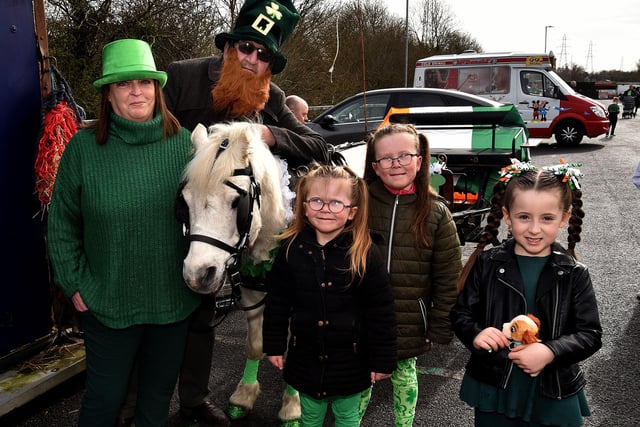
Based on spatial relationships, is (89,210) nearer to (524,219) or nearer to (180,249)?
(180,249)

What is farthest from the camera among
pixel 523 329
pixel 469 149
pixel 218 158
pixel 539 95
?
pixel 539 95

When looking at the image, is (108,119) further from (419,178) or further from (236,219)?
(419,178)

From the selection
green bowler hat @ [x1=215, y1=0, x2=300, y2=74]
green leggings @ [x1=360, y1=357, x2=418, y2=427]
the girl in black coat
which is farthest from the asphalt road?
green bowler hat @ [x1=215, y1=0, x2=300, y2=74]

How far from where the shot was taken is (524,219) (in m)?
1.99

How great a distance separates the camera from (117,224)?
2084mm

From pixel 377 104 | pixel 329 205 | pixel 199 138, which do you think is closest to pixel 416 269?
pixel 329 205

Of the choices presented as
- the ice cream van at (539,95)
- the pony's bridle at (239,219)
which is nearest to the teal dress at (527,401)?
the pony's bridle at (239,219)

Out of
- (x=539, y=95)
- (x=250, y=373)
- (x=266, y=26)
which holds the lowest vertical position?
(x=250, y=373)

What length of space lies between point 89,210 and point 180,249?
39cm

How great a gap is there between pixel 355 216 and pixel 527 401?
973 mm

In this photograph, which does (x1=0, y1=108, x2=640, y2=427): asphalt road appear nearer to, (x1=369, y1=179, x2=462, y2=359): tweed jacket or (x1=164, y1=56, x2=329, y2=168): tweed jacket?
(x1=369, y1=179, x2=462, y2=359): tweed jacket

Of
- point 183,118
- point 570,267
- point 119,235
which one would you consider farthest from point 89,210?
point 570,267

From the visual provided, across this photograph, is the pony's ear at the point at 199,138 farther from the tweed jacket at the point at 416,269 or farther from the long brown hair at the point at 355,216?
the tweed jacket at the point at 416,269

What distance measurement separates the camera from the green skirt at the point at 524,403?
75.7 inches
